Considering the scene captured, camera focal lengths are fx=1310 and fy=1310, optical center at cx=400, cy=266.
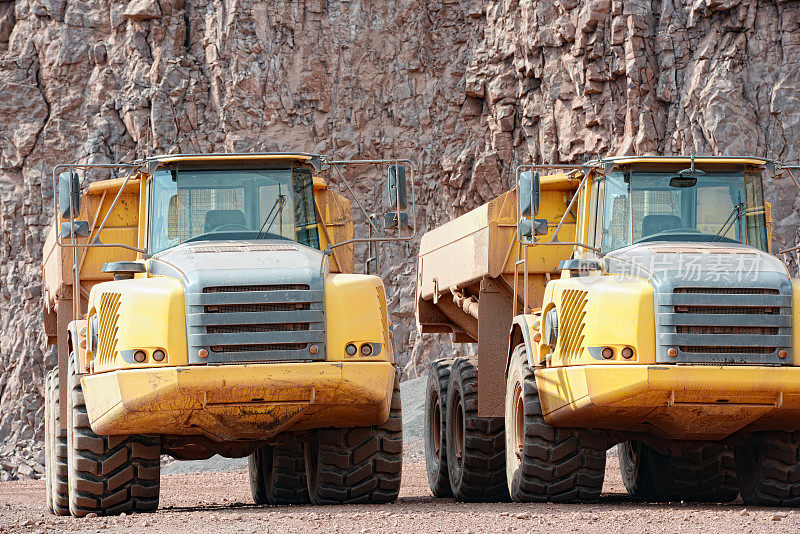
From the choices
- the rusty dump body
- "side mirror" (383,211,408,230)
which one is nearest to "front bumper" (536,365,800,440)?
the rusty dump body

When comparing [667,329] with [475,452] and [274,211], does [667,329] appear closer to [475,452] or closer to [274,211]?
[274,211]

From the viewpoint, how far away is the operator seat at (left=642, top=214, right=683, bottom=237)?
11242 mm

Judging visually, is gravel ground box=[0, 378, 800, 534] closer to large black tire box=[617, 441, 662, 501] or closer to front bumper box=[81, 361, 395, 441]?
front bumper box=[81, 361, 395, 441]

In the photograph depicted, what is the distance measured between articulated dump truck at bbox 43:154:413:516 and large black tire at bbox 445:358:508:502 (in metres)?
2.03

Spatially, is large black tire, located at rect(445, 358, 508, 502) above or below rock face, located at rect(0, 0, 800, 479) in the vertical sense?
below

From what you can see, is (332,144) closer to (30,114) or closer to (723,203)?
(30,114)

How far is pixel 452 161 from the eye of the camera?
36781 mm

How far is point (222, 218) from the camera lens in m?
11.5

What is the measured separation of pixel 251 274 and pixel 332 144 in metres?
27.4

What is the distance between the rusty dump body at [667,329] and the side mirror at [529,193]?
301 mm

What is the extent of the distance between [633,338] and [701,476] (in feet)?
13.1

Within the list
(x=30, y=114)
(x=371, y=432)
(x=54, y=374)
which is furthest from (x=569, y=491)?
(x=30, y=114)

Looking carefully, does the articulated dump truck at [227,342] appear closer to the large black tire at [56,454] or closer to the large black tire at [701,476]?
the large black tire at [56,454]

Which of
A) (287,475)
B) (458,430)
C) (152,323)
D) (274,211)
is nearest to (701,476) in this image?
(458,430)
